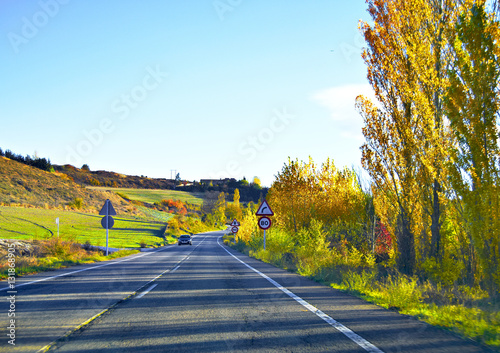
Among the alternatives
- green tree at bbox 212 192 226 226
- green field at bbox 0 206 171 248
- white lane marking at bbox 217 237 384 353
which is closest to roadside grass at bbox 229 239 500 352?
white lane marking at bbox 217 237 384 353

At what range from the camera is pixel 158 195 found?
437 feet

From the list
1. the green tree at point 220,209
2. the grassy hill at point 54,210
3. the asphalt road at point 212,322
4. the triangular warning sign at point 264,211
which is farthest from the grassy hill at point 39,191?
the asphalt road at point 212,322

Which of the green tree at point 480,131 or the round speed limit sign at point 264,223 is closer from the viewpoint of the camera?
the green tree at point 480,131

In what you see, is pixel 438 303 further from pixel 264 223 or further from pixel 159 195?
pixel 159 195

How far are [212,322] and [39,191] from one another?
227ft

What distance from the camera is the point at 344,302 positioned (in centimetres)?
776

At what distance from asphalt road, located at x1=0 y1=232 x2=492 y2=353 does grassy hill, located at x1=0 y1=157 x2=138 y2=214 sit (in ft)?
183

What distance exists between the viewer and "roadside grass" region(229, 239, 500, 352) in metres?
5.38

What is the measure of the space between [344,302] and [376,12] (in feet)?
31.0

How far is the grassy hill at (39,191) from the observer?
195 ft

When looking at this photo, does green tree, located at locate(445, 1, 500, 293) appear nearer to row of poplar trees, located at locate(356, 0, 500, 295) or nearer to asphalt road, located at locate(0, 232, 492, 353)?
row of poplar trees, located at locate(356, 0, 500, 295)

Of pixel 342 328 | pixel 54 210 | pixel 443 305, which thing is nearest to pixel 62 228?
pixel 54 210

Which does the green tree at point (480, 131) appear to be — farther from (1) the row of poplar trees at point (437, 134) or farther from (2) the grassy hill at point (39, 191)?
(2) the grassy hill at point (39, 191)

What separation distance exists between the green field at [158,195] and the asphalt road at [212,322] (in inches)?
4493
